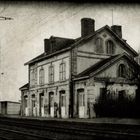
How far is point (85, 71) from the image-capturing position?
30.0 meters

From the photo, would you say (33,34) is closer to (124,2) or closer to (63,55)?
(124,2)

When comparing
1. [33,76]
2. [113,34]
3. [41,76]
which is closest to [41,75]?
[41,76]

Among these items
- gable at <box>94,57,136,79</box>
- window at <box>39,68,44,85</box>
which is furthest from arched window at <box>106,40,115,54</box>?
window at <box>39,68,44,85</box>

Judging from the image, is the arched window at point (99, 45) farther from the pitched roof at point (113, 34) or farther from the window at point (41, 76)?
the window at point (41, 76)

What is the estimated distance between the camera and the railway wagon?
47812mm

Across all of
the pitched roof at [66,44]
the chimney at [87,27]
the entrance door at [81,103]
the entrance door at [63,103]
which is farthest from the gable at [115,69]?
the entrance door at [63,103]

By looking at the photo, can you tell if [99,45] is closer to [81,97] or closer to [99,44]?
[99,44]

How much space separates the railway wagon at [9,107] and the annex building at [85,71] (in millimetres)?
13793

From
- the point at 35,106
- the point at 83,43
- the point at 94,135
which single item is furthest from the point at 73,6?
the point at 35,106

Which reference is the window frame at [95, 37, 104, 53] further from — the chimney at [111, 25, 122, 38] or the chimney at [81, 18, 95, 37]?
the chimney at [111, 25, 122, 38]

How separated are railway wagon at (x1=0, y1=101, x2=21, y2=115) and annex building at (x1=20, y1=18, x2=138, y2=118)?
13793 mm

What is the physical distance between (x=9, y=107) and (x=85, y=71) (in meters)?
21.1

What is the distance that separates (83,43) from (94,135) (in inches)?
670

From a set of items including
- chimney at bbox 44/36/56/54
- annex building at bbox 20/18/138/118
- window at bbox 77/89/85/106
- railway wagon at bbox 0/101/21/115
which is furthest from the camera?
railway wagon at bbox 0/101/21/115
